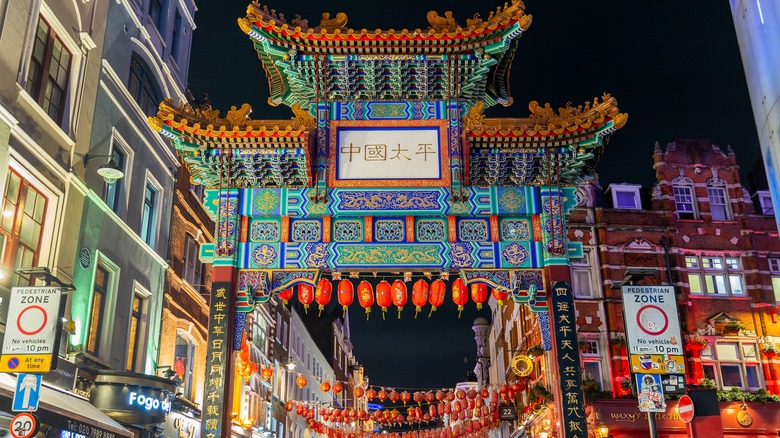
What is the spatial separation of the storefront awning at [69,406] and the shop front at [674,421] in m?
19.2

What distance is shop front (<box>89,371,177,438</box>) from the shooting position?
56.8 feet

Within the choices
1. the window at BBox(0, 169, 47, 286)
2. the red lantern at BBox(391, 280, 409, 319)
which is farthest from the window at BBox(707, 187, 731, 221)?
the window at BBox(0, 169, 47, 286)

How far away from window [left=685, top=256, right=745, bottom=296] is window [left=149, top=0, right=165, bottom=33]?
80.2 ft

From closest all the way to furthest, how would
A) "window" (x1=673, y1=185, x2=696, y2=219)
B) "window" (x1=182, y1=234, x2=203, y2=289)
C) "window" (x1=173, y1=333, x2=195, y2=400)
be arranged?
"window" (x1=173, y1=333, x2=195, y2=400) < "window" (x1=182, y1=234, x2=203, y2=289) < "window" (x1=673, y1=185, x2=696, y2=219)

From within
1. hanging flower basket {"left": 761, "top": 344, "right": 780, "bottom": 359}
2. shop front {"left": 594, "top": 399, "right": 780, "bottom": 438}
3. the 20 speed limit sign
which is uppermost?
hanging flower basket {"left": 761, "top": 344, "right": 780, "bottom": 359}

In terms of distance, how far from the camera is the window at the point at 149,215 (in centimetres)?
2191

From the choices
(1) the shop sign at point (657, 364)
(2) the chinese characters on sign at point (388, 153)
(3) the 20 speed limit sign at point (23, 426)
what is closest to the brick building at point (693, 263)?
(2) the chinese characters on sign at point (388, 153)

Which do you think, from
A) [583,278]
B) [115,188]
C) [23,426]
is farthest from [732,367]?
[23,426]

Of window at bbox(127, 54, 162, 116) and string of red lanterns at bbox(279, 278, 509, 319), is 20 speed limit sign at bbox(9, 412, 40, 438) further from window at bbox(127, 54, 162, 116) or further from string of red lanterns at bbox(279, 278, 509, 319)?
window at bbox(127, 54, 162, 116)

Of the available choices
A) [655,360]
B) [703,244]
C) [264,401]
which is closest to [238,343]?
[655,360]

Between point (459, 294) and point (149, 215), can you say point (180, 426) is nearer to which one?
point (149, 215)

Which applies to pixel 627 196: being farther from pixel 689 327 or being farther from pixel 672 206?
pixel 689 327

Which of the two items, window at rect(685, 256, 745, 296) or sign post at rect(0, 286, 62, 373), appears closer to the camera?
sign post at rect(0, 286, 62, 373)

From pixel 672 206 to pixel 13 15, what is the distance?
1106 inches
